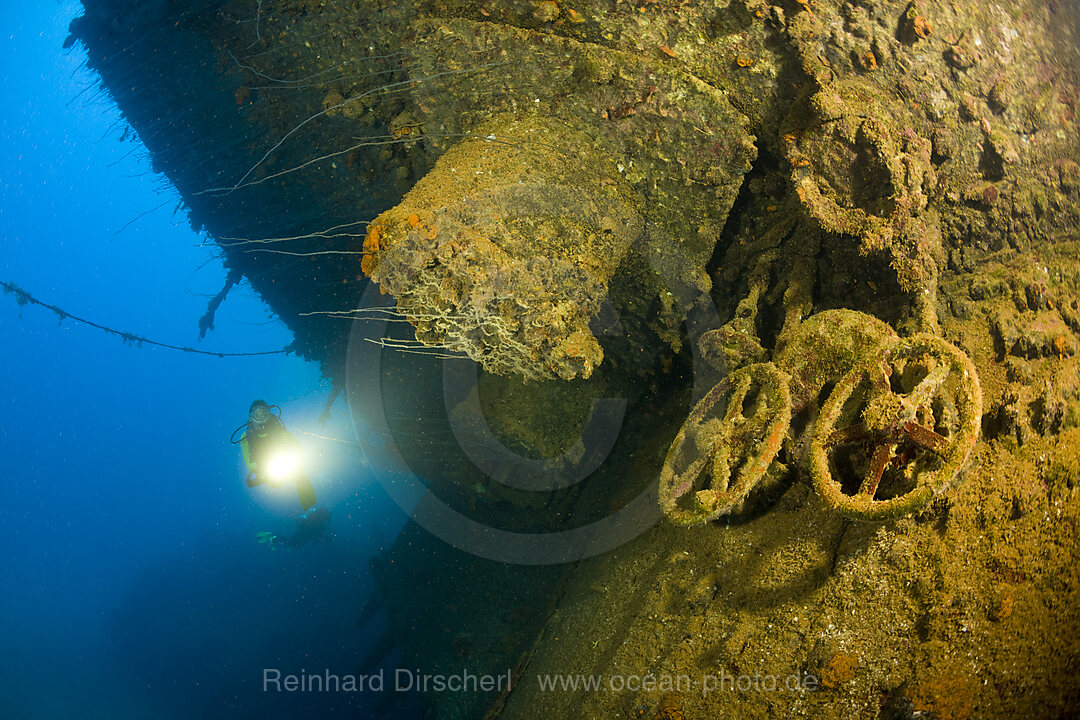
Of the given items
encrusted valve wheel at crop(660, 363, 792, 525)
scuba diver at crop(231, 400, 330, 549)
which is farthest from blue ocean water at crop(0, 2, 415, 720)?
encrusted valve wheel at crop(660, 363, 792, 525)

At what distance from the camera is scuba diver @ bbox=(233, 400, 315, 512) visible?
354 cm

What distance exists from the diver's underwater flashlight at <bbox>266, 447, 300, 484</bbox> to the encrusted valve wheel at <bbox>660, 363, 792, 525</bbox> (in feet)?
10.4

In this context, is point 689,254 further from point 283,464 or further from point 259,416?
point 283,464

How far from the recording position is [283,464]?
12.0ft

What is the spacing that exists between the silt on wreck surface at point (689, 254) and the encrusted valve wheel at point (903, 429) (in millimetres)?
68

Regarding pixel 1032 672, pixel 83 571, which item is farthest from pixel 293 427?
pixel 1032 672

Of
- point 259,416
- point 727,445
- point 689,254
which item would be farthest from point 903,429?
point 259,416

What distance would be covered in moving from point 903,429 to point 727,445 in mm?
523

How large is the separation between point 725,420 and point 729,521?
20.5 inches

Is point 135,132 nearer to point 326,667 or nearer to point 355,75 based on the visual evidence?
point 355,75

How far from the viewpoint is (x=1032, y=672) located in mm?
1507

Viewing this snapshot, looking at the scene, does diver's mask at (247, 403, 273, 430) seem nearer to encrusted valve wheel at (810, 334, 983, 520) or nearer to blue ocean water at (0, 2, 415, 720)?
blue ocean water at (0, 2, 415, 720)

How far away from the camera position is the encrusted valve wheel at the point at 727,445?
1592mm

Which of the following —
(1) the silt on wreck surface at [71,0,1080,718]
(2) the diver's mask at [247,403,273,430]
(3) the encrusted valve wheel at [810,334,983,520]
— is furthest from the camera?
(2) the diver's mask at [247,403,273,430]
